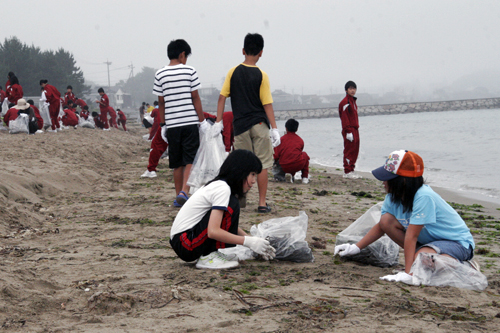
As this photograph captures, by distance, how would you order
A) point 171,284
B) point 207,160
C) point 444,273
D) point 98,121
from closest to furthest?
point 171,284, point 444,273, point 207,160, point 98,121

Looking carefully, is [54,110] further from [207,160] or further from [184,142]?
[207,160]

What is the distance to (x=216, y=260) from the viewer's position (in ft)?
9.81

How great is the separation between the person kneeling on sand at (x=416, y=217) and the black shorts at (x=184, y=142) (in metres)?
2.44

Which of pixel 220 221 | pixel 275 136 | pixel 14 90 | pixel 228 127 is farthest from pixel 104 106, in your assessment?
pixel 220 221

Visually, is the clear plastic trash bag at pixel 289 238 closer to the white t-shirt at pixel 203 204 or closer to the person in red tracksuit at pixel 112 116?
the white t-shirt at pixel 203 204

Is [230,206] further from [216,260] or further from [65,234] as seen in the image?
[65,234]

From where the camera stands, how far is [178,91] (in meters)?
4.88

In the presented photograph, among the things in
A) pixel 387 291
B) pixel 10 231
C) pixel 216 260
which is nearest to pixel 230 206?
pixel 216 260

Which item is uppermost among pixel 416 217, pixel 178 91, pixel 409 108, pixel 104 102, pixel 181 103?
pixel 409 108

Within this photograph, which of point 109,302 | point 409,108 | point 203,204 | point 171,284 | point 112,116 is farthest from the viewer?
point 409,108

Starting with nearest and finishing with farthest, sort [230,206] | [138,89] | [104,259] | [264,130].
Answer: [230,206], [104,259], [264,130], [138,89]

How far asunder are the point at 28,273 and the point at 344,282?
73.9 inches

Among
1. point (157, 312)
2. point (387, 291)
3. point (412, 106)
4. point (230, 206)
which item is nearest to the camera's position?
point (157, 312)

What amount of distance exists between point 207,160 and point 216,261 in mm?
2006
